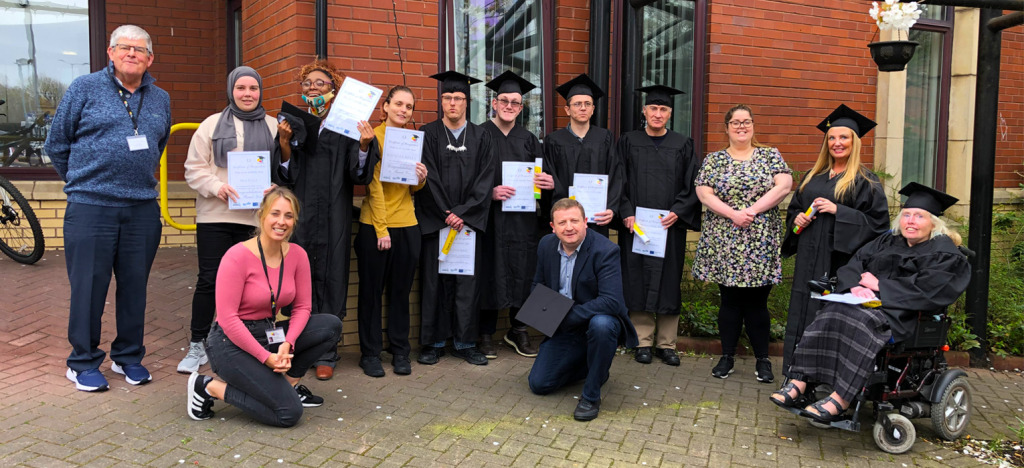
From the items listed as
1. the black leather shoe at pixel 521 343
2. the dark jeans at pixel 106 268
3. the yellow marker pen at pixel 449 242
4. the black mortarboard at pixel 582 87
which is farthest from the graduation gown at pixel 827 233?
the dark jeans at pixel 106 268

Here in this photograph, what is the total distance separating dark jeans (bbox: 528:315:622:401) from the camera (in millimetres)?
4844

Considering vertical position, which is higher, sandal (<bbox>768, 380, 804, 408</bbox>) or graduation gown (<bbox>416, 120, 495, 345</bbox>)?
graduation gown (<bbox>416, 120, 495, 345</bbox>)

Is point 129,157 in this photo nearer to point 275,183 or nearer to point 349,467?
point 275,183

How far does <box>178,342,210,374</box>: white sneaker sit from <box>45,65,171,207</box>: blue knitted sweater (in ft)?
3.52

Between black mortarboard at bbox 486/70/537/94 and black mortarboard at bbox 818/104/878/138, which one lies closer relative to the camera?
black mortarboard at bbox 818/104/878/138

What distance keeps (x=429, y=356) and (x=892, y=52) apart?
3813 millimetres

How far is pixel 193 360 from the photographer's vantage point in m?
5.30

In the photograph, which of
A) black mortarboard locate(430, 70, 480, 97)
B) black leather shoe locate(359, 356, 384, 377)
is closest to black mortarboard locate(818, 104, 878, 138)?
black mortarboard locate(430, 70, 480, 97)

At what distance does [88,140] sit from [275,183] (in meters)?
1.11

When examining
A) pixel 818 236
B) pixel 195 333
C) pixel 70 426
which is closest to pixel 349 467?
pixel 70 426

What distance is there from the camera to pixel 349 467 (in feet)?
13.0

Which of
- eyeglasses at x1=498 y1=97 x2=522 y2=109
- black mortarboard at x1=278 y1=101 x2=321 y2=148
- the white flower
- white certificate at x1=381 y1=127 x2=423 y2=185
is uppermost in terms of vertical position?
the white flower

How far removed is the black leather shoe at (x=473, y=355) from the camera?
19.6ft

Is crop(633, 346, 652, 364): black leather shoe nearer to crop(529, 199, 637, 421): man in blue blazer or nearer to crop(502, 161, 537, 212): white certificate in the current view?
crop(529, 199, 637, 421): man in blue blazer
